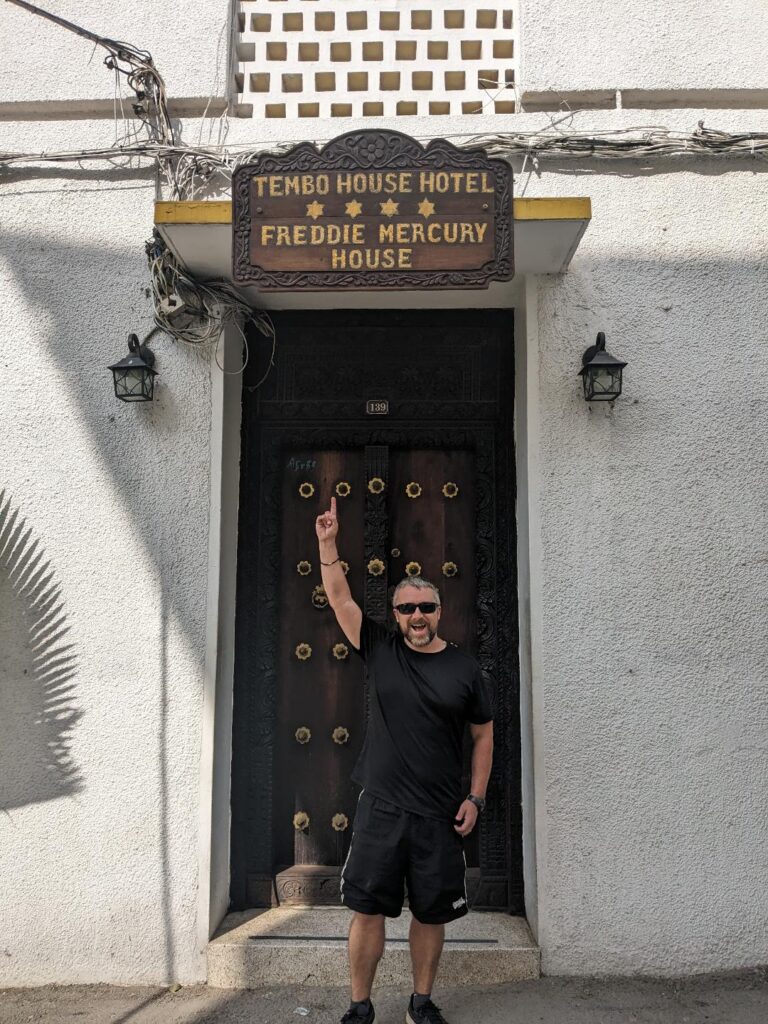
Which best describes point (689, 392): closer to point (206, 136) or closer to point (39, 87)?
point (206, 136)

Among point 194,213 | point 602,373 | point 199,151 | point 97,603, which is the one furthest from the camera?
point 199,151

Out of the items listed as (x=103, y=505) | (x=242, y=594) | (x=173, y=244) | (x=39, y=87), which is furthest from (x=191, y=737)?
(x=39, y=87)

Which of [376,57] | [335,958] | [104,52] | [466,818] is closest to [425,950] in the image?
[466,818]

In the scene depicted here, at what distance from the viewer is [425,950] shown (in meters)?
3.06

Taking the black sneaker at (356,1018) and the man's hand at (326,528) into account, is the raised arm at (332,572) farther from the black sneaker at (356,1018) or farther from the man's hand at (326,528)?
the black sneaker at (356,1018)

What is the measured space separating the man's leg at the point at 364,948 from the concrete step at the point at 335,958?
567 mm

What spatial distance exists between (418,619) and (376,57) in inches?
123

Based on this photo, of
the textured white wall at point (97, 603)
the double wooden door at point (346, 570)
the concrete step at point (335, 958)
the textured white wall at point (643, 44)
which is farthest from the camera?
the double wooden door at point (346, 570)

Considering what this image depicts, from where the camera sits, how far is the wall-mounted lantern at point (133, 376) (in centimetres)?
382

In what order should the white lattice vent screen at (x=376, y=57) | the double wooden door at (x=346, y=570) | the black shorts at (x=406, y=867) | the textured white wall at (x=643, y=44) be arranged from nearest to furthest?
the black shorts at (x=406, y=867) < the textured white wall at (x=643, y=44) < the double wooden door at (x=346, y=570) < the white lattice vent screen at (x=376, y=57)

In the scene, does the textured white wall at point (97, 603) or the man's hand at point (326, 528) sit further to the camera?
the textured white wall at point (97, 603)

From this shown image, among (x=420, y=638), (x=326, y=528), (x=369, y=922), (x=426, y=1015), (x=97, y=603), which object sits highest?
(x=326, y=528)

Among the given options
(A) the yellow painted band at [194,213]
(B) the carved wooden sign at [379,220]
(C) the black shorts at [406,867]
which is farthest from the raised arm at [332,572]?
(A) the yellow painted band at [194,213]

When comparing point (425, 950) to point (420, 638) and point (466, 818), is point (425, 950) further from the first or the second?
point (420, 638)
